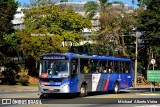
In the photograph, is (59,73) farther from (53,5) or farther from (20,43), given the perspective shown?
(53,5)

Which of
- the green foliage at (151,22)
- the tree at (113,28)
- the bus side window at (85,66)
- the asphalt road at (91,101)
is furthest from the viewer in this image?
the tree at (113,28)

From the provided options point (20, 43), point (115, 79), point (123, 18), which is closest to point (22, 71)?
point (20, 43)

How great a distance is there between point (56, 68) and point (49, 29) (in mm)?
30627

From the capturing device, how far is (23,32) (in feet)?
185

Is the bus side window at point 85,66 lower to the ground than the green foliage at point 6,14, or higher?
lower

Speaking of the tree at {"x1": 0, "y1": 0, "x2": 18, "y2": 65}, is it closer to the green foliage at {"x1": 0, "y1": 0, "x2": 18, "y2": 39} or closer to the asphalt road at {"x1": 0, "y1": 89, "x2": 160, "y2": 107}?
the green foliage at {"x1": 0, "y1": 0, "x2": 18, "y2": 39}

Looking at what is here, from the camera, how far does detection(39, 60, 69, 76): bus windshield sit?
26.8 m

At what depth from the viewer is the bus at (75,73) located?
1048 inches

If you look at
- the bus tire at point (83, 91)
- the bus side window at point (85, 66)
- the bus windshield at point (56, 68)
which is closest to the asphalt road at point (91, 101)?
the bus tire at point (83, 91)

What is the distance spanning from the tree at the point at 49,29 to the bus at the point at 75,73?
21.7 metres

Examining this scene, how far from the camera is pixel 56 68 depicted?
2688 cm

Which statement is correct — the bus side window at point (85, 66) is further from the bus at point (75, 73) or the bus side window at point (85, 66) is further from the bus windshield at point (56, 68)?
the bus windshield at point (56, 68)

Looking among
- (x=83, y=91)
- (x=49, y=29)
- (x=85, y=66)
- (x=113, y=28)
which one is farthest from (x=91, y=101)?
(x=113, y=28)

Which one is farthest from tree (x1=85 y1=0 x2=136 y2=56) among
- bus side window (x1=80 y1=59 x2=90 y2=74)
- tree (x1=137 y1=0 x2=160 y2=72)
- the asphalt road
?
the asphalt road
